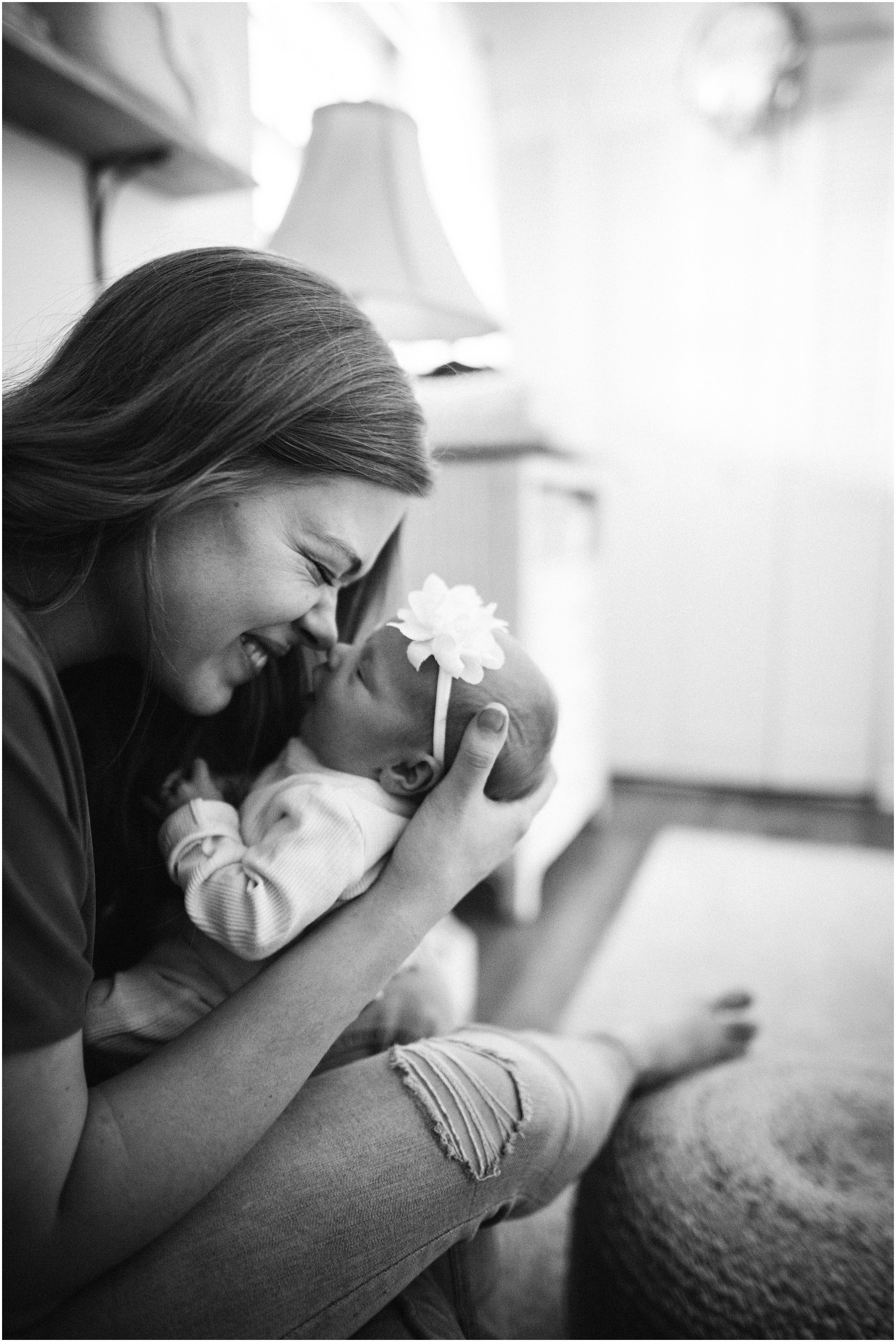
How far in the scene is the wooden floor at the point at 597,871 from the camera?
5.97 ft

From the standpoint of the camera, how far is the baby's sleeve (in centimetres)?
71

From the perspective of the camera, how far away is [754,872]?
2443mm

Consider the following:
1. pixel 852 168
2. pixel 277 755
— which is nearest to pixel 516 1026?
pixel 277 755

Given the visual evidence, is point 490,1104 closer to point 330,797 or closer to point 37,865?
point 330,797

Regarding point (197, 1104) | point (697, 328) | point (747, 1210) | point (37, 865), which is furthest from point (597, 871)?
point (37, 865)

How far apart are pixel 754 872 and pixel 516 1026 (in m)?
1.07

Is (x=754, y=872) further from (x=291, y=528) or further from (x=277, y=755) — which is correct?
(x=291, y=528)

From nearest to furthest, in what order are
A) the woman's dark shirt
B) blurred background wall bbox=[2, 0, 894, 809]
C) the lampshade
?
the woman's dark shirt < the lampshade < blurred background wall bbox=[2, 0, 894, 809]

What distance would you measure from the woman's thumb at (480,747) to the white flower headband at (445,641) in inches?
1.9

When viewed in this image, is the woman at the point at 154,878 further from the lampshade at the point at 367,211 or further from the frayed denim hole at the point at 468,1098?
the lampshade at the point at 367,211

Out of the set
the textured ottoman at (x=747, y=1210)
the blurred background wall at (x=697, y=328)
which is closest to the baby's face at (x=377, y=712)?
the textured ottoman at (x=747, y=1210)

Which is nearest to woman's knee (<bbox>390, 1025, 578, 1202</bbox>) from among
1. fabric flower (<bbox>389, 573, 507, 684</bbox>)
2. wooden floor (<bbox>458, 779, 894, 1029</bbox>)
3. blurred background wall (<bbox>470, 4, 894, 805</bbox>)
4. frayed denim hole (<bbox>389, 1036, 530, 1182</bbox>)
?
frayed denim hole (<bbox>389, 1036, 530, 1182</bbox>)

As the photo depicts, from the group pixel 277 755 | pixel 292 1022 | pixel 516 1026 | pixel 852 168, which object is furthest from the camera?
pixel 852 168

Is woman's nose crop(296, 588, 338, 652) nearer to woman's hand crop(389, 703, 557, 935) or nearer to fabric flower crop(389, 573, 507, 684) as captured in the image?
fabric flower crop(389, 573, 507, 684)
